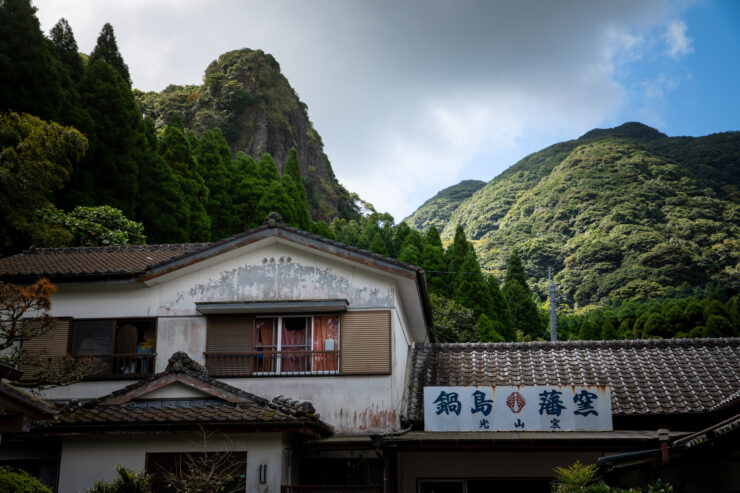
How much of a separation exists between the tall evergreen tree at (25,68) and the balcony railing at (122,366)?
50.5 ft

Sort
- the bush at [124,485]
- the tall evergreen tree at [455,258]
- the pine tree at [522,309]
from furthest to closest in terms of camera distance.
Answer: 1. the pine tree at [522,309]
2. the tall evergreen tree at [455,258]
3. the bush at [124,485]

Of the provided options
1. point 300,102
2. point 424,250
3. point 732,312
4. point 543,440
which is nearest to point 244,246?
point 543,440

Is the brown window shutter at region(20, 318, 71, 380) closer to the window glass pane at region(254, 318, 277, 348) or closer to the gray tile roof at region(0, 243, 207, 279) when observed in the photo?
the gray tile roof at region(0, 243, 207, 279)

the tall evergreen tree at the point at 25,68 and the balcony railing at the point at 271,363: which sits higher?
the tall evergreen tree at the point at 25,68

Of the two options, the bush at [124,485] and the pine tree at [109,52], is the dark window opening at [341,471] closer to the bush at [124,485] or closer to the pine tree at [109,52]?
the bush at [124,485]

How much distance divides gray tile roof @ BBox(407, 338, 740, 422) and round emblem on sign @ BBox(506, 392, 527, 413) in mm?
2088

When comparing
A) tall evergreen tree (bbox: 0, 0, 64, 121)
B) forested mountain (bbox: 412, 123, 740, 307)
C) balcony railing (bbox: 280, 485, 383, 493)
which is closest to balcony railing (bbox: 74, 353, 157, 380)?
balcony railing (bbox: 280, 485, 383, 493)

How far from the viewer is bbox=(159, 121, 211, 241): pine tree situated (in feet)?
109

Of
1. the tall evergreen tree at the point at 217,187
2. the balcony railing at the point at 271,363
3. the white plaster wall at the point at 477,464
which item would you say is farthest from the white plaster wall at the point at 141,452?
the tall evergreen tree at the point at 217,187

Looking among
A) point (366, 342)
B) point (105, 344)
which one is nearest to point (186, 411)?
point (366, 342)

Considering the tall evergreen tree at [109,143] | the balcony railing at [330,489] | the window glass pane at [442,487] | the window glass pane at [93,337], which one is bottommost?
the window glass pane at [442,487]

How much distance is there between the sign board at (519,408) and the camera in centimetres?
1276

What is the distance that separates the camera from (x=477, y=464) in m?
13.6

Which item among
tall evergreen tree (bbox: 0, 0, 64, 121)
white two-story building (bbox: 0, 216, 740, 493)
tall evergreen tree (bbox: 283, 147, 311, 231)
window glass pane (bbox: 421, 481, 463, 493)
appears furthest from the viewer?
tall evergreen tree (bbox: 283, 147, 311, 231)
